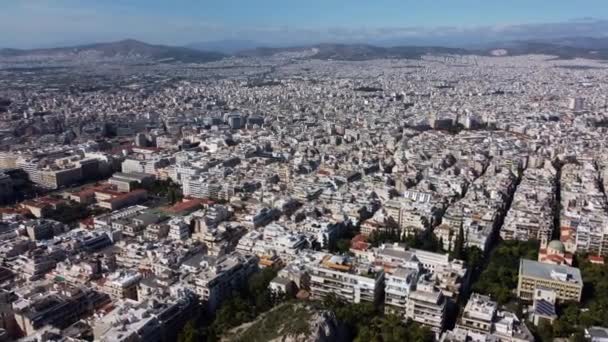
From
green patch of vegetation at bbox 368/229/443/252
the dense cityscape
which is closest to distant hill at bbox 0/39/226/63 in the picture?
the dense cityscape

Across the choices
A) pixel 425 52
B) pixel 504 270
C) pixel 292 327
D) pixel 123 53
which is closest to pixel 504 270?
pixel 504 270

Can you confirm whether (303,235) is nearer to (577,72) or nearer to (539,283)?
(539,283)

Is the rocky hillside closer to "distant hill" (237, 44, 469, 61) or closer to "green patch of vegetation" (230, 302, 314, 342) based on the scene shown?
"green patch of vegetation" (230, 302, 314, 342)

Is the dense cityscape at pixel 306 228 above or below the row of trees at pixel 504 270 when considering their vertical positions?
above

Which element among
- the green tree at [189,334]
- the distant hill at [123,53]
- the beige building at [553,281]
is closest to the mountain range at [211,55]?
the distant hill at [123,53]

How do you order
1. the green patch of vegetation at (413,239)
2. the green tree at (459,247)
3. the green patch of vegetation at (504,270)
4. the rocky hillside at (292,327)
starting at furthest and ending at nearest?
1. the green patch of vegetation at (413,239)
2. the green tree at (459,247)
3. the green patch of vegetation at (504,270)
4. the rocky hillside at (292,327)

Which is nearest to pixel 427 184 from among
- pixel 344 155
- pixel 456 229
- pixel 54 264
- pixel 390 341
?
pixel 456 229

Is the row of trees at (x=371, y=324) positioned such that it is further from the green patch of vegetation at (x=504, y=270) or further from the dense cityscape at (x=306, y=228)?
the green patch of vegetation at (x=504, y=270)
